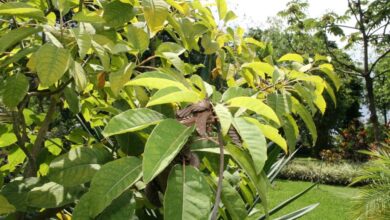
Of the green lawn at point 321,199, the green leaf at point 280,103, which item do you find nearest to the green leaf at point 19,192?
the green leaf at point 280,103

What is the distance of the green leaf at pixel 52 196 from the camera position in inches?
28.0

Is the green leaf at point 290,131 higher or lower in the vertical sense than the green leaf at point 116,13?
lower

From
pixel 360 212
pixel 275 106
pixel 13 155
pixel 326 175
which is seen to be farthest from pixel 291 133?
pixel 326 175

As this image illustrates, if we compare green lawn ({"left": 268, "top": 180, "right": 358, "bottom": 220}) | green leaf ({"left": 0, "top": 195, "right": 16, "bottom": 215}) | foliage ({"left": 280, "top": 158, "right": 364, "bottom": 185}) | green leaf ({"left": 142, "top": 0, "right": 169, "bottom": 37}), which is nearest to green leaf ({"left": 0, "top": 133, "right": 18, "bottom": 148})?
green leaf ({"left": 0, "top": 195, "right": 16, "bottom": 215})

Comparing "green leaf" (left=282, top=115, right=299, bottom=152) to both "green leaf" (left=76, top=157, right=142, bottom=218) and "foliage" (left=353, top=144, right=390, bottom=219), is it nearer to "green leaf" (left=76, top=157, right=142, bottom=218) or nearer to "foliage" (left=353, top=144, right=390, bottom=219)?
"green leaf" (left=76, top=157, right=142, bottom=218)

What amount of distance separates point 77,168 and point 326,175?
12.7 m

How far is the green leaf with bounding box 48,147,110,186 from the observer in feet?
2.26

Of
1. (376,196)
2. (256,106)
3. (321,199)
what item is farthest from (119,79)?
(321,199)

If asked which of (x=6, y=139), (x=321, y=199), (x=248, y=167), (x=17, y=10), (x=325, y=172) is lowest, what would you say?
(x=325, y=172)

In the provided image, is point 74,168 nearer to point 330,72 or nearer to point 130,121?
point 130,121

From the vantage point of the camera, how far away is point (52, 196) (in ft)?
2.37

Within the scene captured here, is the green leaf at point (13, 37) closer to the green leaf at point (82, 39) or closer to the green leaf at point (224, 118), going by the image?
the green leaf at point (82, 39)

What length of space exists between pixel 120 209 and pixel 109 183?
68 millimetres

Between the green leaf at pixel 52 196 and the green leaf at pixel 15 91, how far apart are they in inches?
8.8
